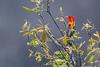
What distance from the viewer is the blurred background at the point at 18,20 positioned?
3.65 metres

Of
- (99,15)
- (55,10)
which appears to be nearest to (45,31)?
(55,10)

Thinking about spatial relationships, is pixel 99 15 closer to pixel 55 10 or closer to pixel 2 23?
pixel 55 10

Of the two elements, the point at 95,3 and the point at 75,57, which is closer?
the point at 75,57

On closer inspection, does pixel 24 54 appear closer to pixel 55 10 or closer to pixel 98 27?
pixel 55 10

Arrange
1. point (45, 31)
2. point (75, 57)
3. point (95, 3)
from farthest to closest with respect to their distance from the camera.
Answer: point (95, 3) → point (75, 57) → point (45, 31)

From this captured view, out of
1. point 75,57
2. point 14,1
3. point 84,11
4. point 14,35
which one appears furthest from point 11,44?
point 75,57

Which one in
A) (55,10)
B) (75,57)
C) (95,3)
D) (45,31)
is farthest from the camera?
(95,3)

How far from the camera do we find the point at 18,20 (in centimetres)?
374

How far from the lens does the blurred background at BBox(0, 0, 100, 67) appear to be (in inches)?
144

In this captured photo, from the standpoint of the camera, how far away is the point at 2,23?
375 centimetres

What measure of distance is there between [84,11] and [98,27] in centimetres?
20

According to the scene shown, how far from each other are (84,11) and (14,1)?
27.0 inches

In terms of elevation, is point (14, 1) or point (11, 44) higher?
point (14, 1)

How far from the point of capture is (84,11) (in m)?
3.75
